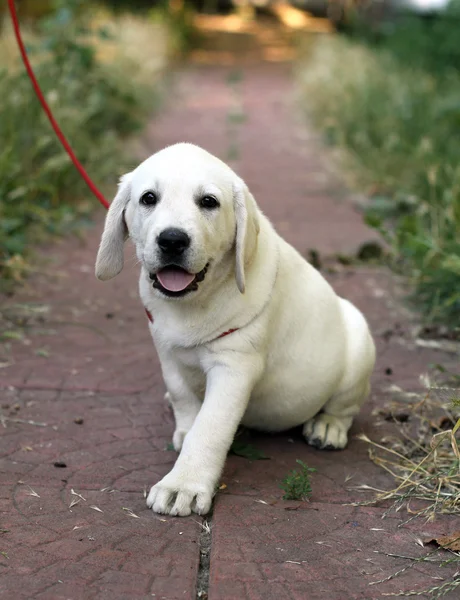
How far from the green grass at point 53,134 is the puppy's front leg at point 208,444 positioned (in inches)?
99.8

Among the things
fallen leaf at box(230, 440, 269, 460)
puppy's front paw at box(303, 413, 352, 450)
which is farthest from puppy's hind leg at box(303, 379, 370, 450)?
fallen leaf at box(230, 440, 269, 460)

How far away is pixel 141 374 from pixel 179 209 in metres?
1.56

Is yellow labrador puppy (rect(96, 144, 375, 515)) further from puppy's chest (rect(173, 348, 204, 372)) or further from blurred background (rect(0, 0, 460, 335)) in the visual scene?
blurred background (rect(0, 0, 460, 335))

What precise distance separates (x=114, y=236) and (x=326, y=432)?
1.23m

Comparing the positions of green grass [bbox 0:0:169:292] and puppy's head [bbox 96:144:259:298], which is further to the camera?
green grass [bbox 0:0:169:292]

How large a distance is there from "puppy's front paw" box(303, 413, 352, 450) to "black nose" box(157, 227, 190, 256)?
1.16 metres

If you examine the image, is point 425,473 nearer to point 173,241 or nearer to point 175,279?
point 175,279

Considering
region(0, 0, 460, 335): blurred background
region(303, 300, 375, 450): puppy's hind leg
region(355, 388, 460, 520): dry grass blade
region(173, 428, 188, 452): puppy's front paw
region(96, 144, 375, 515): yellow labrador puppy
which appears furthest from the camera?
region(0, 0, 460, 335): blurred background

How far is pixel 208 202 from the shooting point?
3297 millimetres

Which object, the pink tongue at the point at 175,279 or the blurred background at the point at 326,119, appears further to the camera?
the blurred background at the point at 326,119

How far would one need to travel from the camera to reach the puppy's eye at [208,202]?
3285 millimetres

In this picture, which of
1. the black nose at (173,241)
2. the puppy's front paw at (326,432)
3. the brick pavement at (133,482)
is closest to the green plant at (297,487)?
the brick pavement at (133,482)

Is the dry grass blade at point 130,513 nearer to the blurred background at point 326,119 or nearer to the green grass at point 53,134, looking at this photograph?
the blurred background at point 326,119

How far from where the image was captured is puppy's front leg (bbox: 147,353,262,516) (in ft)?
10.6
